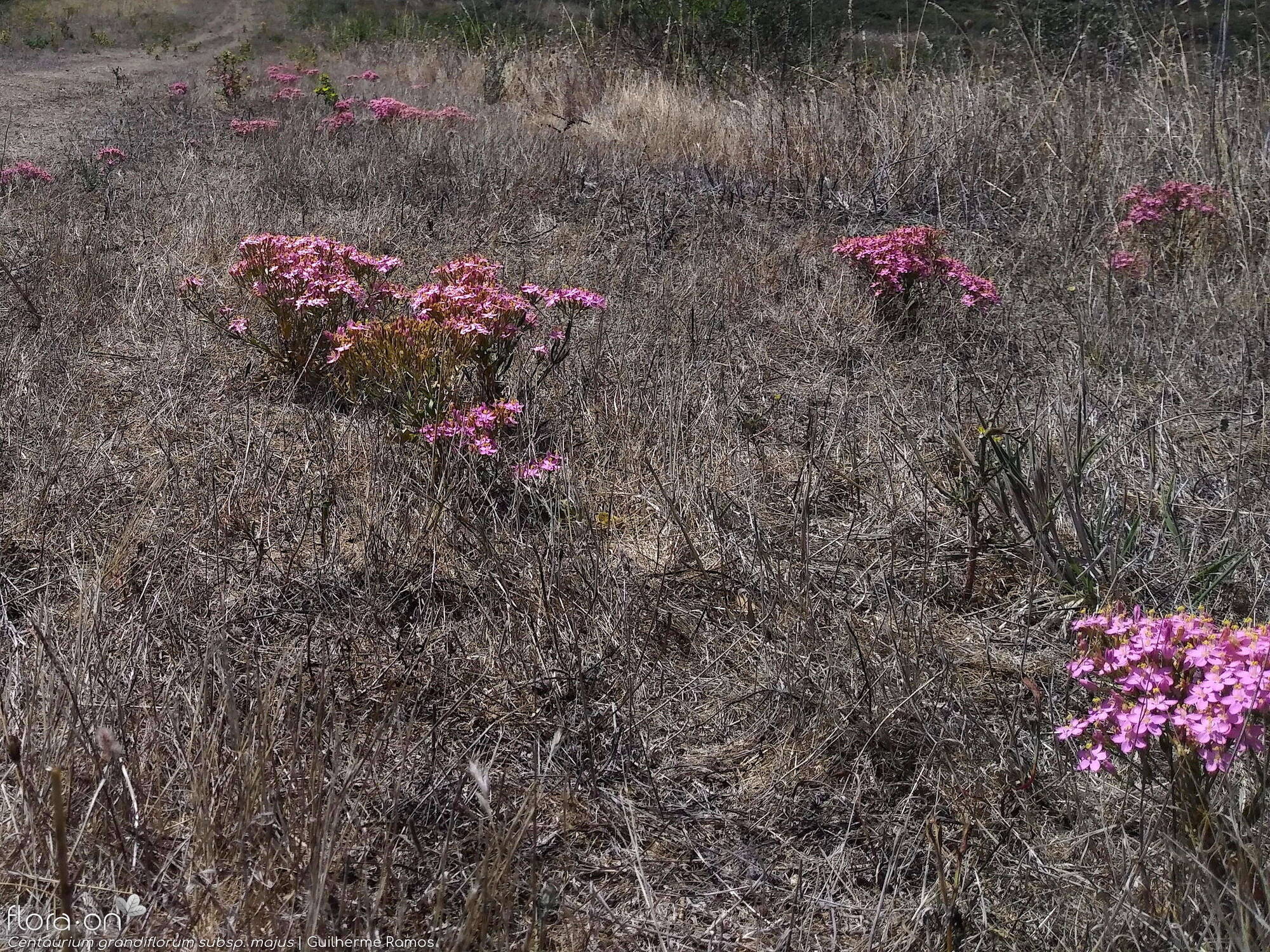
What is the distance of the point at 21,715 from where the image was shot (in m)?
1.48

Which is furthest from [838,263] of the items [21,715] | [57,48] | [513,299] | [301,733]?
[57,48]

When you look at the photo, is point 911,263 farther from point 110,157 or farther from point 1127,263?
point 110,157

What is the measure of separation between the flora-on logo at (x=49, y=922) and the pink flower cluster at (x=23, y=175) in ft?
18.8

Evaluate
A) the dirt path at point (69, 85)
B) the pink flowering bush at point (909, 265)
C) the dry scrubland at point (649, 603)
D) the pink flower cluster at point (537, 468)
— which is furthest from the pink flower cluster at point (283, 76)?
the pink flower cluster at point (537, 468)

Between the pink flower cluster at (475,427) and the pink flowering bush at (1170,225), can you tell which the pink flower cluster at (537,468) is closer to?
the pink flower cluster at (475,427)

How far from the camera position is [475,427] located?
2.50 m

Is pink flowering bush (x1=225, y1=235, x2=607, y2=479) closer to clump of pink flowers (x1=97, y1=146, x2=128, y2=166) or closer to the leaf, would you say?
the leaf

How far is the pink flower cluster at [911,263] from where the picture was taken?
3.66 m

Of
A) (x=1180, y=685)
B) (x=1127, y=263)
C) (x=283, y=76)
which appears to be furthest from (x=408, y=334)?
(x=283, y=76)

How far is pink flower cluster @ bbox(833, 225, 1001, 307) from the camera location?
12.0 ft

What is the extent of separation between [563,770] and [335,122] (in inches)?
268

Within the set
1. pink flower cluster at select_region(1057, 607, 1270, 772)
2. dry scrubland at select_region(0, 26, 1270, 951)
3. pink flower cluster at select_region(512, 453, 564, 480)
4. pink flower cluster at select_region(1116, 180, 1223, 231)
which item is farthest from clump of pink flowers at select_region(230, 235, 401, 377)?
pink flower cluster at select_region(1116, 180, 1223, 231)

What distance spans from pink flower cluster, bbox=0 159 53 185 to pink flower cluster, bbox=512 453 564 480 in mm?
4896

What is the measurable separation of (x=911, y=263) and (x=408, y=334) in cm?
224
